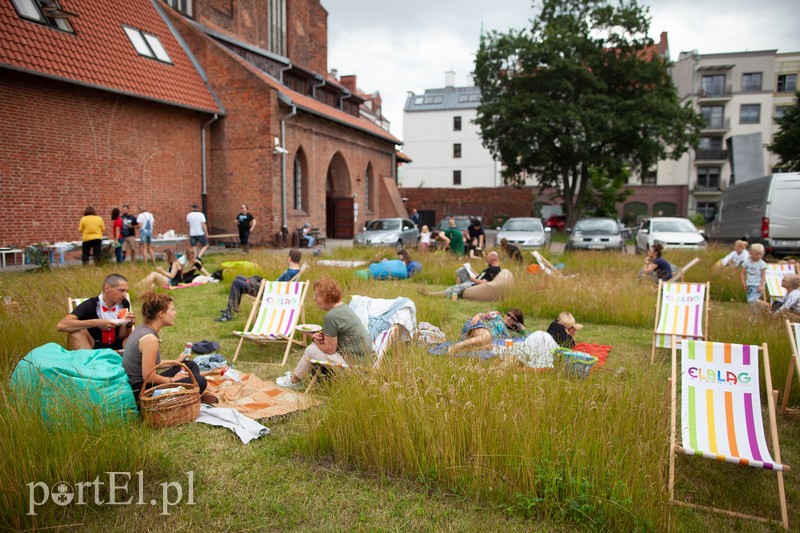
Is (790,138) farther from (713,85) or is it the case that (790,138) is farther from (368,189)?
(713,85)

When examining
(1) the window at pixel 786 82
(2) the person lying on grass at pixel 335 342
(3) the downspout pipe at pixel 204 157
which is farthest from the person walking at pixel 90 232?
(1) the window at pixel 786 82

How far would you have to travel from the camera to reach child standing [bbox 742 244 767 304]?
9227 millimetres

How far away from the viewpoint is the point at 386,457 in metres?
3.66

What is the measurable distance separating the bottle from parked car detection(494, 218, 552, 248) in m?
12.7

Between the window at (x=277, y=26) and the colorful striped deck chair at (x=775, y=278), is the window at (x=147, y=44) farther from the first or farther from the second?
the colorful striped deck chair at (x=775, y=278)

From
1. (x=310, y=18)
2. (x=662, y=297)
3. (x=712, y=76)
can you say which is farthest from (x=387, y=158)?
(x=712, y=76)

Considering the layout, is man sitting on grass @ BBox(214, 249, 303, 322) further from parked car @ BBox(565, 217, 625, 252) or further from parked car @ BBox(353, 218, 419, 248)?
parked car @ BBox(565, 217, 625, 252)

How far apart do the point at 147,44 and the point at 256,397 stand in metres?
18.0

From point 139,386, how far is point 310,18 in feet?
106

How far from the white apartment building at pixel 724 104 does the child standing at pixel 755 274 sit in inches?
1803

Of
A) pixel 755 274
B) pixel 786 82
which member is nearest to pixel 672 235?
pixel 755 274

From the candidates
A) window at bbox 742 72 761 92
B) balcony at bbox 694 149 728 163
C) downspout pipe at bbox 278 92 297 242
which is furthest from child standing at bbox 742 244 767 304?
window at bbox 742 72 761 92

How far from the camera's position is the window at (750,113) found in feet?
171

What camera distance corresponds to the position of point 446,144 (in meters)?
56.9
